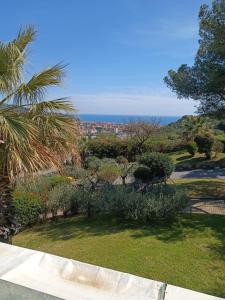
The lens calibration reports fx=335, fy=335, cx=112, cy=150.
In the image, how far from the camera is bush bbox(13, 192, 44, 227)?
10.3m

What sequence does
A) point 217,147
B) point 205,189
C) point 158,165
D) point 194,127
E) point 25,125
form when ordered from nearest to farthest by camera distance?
point 25,125
point 205,189
point 158,165
point 217,147
point 194,127

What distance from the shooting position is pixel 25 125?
17.3 ft

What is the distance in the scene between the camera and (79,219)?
10477 millimetres

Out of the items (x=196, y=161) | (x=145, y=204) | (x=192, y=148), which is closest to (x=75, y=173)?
(x=145, y=204)

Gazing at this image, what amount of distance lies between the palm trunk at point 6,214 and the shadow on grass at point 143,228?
2.44 meters

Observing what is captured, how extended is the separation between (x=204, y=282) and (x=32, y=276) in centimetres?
468

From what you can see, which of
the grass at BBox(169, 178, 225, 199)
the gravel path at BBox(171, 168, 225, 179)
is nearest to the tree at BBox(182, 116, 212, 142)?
the gravel path at BBox(171, 168, 225, 179)

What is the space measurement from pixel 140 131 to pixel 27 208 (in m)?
21.2

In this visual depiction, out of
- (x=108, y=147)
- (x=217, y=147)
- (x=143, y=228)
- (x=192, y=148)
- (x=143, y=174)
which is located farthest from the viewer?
(x=108, y=147)

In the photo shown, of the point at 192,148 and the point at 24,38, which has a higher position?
the point at 24,38

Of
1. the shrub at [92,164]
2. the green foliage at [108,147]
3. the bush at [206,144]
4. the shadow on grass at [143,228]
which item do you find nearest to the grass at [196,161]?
the bush at [206,144]

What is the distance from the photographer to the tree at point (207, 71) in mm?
11625

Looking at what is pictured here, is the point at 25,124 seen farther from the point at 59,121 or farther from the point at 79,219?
the point at 79,219

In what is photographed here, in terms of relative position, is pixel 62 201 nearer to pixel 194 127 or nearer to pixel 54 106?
pixel 54 106
